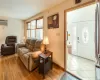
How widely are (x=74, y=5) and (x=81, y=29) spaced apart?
261cm

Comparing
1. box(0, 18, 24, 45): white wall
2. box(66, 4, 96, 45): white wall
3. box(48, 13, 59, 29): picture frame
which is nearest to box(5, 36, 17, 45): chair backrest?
box(0, 18, 24, 45): white wall

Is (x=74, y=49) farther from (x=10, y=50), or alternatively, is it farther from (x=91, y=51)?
(x=10, y=50)

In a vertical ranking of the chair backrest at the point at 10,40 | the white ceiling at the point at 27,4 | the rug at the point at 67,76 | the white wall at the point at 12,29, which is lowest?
the rug at the point at 67,76

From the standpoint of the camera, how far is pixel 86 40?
5.05 m

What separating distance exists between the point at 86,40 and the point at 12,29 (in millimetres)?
5251

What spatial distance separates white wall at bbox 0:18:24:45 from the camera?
6897 millimetres

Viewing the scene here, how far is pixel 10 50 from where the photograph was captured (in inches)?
231

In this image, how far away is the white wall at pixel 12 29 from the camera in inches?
272

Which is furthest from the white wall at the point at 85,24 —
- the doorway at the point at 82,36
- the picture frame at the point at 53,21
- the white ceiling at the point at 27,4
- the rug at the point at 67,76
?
the rug at the point at 67,76

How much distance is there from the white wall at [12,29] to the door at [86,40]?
451 centimetres

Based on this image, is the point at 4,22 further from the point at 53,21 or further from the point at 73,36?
the point at 73,36

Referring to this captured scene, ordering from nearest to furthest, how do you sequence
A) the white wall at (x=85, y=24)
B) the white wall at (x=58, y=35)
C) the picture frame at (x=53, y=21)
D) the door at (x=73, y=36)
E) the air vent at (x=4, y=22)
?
1. the white wall at (x=58, y=35)
2. the picture frame at (x=53, y=21)
3. the white wall at (x=85, y=24)
4. the door at (x=73, y=36)
5. the air vent at (x=4, y=22)

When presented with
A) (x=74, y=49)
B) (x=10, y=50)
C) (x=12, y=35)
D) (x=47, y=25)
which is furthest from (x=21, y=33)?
(x=74, y=49)

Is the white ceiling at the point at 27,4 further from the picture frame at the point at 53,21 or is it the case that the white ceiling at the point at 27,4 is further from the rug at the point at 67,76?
the rug at the point at 67,76
